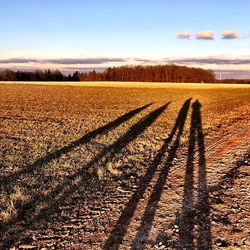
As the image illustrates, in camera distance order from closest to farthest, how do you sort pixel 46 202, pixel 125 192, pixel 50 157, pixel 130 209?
pixel 130 209
pixel 46 202
pixel 125 192
pixel 50 157

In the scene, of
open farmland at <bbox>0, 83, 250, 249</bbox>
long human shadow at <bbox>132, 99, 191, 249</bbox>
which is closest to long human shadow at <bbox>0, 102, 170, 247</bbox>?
open farmland at <bbox>0, 83, 250, 249</bbox>

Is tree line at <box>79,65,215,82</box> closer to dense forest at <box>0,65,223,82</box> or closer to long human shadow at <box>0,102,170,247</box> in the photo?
dense forest at <box>0,65,223,82</box>

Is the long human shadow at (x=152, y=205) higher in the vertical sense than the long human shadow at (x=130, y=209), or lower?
higher

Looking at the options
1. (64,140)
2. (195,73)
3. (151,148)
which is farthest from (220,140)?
(195,73)

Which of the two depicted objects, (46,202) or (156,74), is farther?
(156,74)

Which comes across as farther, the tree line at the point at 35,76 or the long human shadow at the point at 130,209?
the tree line at the point at 35,76

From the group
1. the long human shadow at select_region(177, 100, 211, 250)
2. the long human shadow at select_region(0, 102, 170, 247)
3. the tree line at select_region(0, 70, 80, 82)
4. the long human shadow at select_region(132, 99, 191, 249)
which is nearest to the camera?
the long human shadow at select_region(177, 100, 211, 250)

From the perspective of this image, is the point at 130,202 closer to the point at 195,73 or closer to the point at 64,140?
the point at 64,140

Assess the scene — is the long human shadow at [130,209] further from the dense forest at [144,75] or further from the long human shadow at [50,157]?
the dense forest at [144,75]

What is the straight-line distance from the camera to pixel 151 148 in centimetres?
1322

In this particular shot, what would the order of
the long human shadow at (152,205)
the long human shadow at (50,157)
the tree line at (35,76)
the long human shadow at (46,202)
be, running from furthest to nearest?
the tree line at (35,76)
the long human shadow at (50,157)
the long human shadow at (46,202)
the long human shadow at (152,205)

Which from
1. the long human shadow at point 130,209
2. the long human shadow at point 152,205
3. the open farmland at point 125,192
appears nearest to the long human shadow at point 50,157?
the open farmland at point 125,192

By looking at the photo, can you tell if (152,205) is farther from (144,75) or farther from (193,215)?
(144,75)

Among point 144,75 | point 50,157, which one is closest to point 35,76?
point 144,75
